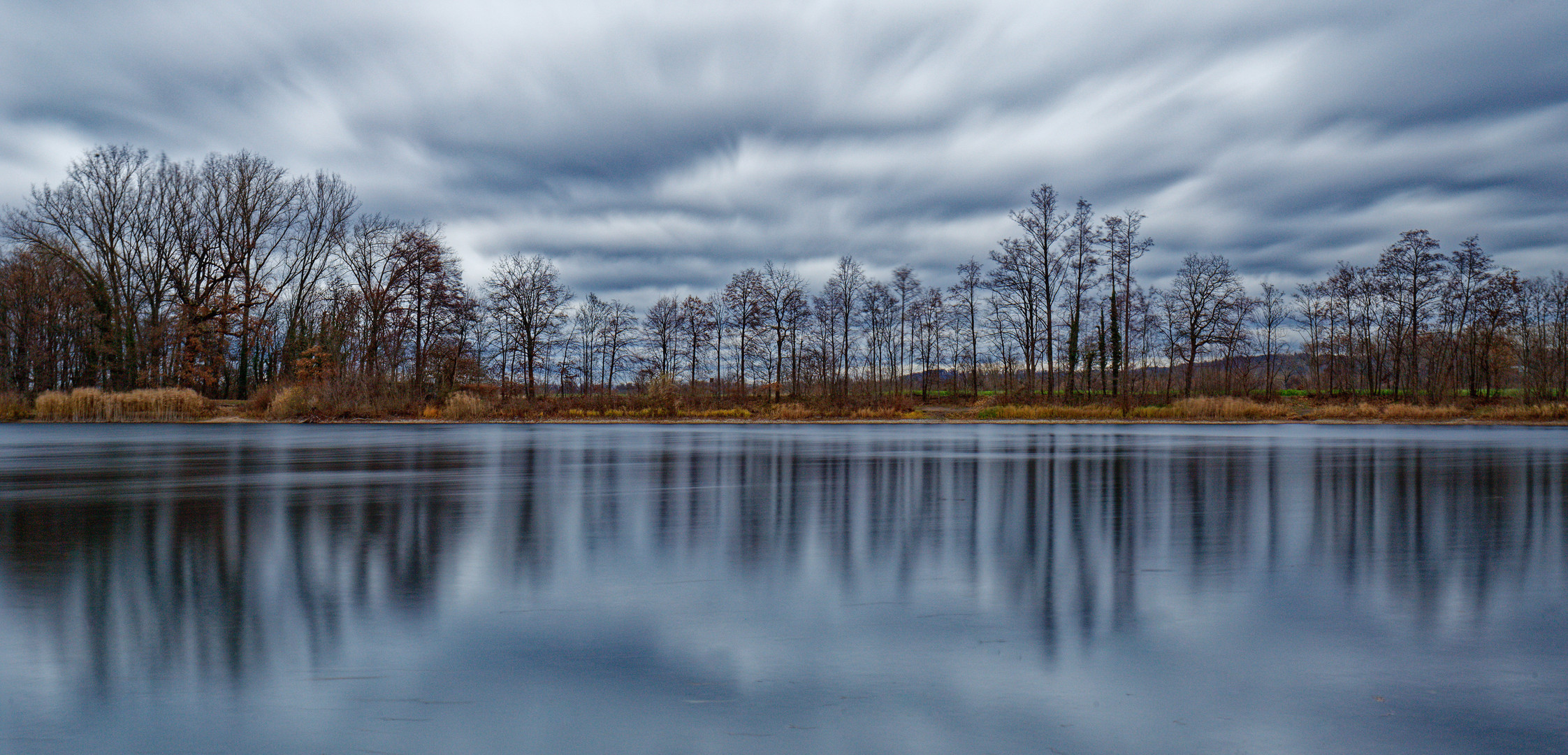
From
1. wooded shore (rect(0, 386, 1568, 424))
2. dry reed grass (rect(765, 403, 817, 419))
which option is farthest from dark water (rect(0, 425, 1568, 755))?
dry reed grass (rect(765, 403, 817, 419))

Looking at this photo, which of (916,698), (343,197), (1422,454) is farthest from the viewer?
(343,197)

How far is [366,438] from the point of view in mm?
20719

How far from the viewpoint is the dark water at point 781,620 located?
2.68 metres

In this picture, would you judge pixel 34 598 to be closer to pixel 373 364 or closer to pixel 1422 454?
pixel 1422 454

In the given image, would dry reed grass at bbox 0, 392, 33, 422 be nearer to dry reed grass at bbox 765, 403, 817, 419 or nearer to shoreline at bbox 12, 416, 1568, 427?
shoreline at bbox 12, 416, 1568, 427

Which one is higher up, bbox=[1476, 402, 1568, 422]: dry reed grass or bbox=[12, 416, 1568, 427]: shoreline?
bbox=[1476, 402, 1568, 422]: dry reed grass

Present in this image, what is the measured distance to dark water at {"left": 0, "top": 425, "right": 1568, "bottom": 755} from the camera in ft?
8.79

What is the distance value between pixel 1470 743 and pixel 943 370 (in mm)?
51975

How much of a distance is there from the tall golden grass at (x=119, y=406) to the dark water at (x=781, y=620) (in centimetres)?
2543

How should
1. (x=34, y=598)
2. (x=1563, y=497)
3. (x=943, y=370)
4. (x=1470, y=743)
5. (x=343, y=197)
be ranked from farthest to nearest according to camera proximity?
(x=943, y=370) < (x=343, y=197) < (x=1563, y=497) < (x=34, y=598) < (x=1470, y=743)

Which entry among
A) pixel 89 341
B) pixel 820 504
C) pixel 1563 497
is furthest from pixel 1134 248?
pixel 89 341

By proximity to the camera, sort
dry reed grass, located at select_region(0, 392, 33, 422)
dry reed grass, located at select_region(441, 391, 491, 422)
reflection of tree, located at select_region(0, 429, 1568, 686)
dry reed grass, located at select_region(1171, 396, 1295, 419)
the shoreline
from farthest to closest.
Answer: dry reed grass, located at select_region(1171, 396, 1295, 419) → dry reed grass, located at select_region(441, 391, 491, 422) → the shoreline → dry reed grass, located at select_region(0, 392, 33, 422) → reflection of tree, located at select_region(0, 429, 1568, 686)

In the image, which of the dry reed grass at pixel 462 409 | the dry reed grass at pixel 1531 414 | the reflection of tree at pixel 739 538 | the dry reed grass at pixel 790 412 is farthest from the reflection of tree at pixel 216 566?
the dry reed grass at pixel 1531 414

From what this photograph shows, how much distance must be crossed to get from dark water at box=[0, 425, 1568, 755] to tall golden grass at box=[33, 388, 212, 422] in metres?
25.4
